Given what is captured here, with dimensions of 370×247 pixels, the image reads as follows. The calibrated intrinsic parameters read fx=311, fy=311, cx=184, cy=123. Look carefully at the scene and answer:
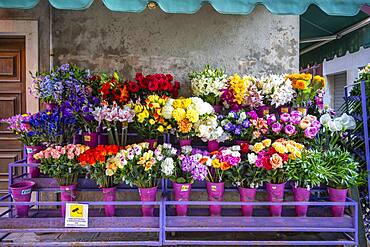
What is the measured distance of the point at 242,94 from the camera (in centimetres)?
308

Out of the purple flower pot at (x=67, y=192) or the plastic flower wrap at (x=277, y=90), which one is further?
the plastic flower wrap at (x=277, y=90)

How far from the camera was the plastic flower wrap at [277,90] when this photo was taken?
119 inches

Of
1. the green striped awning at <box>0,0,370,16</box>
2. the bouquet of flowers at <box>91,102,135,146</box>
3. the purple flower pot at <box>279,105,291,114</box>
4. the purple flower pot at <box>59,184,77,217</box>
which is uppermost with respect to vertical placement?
the green striped awning at <box>0,0,370,16</box>

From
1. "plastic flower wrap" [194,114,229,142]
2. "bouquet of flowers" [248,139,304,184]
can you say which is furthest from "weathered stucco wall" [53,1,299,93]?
"bouquet of flowers" [248,139,304,184]

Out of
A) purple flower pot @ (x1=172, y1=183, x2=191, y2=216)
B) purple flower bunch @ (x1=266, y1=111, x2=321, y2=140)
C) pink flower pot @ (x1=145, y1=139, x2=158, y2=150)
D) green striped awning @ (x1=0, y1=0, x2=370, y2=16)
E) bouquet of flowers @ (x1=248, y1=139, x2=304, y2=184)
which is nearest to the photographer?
green striped awning @ (x1=0, y1=0, x2=370, y2=16)

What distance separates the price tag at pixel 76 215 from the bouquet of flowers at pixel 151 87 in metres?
1.13

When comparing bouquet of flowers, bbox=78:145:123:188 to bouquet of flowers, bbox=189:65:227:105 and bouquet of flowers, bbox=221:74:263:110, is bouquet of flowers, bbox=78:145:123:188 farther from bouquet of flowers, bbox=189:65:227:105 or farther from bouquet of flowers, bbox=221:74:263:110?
bouquet of flowers, bbox=221:74:263:110

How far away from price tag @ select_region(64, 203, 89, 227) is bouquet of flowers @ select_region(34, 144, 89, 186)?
0.31m

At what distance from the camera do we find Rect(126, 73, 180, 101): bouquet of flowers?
3.07 m

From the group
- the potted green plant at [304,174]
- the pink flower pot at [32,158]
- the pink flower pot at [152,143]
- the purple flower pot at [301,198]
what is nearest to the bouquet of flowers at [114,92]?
the pink flower pot at [152,143]

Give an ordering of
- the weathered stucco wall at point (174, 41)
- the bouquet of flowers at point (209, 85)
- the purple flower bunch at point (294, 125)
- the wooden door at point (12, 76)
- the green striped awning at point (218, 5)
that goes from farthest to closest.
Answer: the wooden door at point (12, 76), the weathered stucco wall at point (174, 41), the bouquet of flowers at point (209, 85), the purple flower bunch at point (294, 125), the green striped awning at point (218, 5)

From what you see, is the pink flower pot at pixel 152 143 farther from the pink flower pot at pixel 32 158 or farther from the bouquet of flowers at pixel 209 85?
the pink flower pot at pixel 32 158

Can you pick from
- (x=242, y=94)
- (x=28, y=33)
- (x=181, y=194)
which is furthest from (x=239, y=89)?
(x=28, y=33)

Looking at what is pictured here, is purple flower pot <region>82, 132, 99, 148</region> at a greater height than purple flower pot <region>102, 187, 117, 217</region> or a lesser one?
greater
